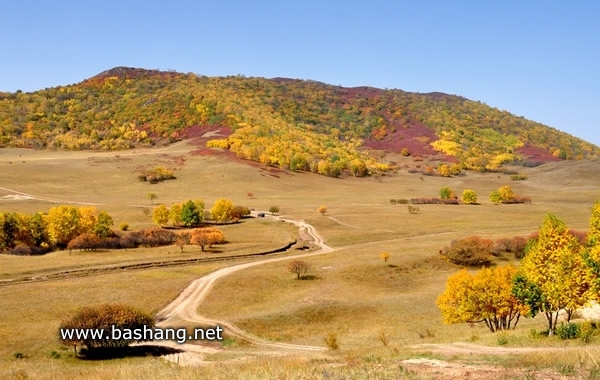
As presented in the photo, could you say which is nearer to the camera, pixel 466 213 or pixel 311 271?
pixel 311 271

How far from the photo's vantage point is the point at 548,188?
598ft

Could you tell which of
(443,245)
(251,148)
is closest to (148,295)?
(443,245)

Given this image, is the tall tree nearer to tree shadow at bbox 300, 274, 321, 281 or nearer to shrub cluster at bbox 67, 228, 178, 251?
shrub cluster at bbox 67, 228, 178, 251

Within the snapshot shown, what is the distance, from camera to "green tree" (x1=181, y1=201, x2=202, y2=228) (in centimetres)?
11088

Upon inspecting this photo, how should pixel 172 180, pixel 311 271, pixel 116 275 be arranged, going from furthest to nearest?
pixel 172 180 < pixel 311 271 < pixel 116 275

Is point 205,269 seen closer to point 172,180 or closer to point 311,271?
point 311,271

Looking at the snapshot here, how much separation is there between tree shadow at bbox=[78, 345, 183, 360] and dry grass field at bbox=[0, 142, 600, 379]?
1.52 meters

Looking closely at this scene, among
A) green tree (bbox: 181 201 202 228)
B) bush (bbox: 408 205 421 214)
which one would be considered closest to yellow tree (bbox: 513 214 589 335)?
green tree (bbox: 181 201 202 228)

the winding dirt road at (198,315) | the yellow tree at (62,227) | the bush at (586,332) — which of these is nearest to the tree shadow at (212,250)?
the winding dirt road at (198,315)

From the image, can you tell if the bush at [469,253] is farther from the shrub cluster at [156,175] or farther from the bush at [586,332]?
the shrub cluster at [156,175]

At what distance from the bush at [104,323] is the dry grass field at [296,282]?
190 cm

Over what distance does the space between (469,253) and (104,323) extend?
5622 cm

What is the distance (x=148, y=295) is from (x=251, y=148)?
468ft

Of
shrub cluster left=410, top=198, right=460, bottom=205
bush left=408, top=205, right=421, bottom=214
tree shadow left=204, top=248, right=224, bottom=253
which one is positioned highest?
shrub cluster left=410, top=198, right=460, bottom=205
